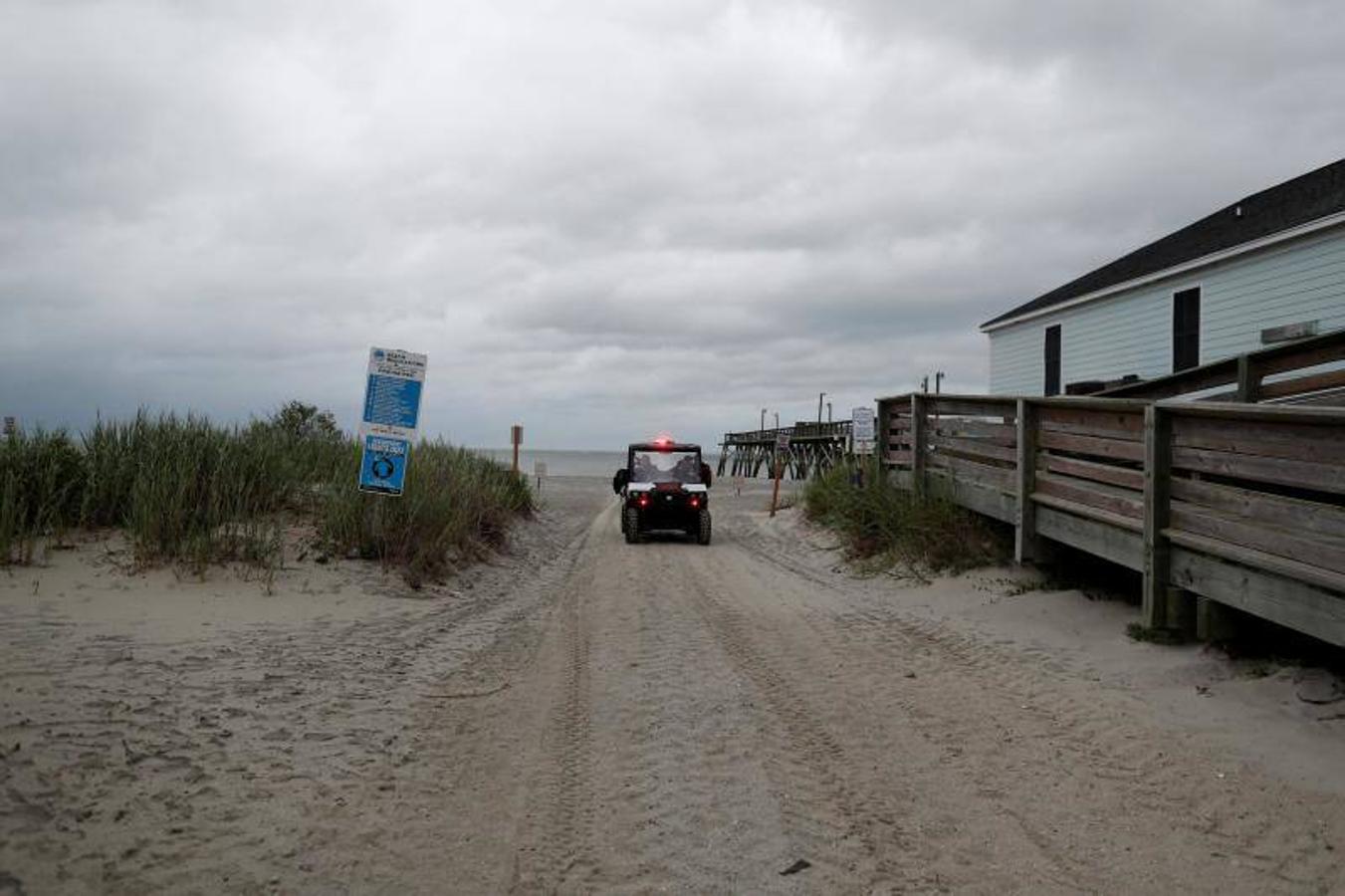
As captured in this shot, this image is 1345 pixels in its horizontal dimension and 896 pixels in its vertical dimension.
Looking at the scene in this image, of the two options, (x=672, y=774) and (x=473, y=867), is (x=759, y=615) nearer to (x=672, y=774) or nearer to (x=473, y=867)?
(x=672, y=774)

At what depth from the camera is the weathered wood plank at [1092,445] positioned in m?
7.32

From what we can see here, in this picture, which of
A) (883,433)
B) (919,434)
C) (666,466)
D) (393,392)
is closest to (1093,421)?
(919,434)

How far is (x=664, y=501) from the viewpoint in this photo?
1720cm

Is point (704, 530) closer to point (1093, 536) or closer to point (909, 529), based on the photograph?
point (909, 529)

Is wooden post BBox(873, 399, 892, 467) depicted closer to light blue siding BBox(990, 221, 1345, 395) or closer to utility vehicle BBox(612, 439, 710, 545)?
utility vehicle BBox(612, 439, 710, 545)

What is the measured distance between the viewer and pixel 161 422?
10.7m

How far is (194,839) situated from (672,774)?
6.89 feet

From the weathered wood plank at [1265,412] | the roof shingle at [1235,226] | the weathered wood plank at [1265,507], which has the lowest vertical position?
the weathered wood plank at [1265,507]

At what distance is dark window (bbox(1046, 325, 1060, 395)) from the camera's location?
21734mm

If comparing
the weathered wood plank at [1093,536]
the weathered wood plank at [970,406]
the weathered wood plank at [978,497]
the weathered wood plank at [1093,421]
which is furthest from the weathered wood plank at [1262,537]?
the weathered wood plank at [970,406]

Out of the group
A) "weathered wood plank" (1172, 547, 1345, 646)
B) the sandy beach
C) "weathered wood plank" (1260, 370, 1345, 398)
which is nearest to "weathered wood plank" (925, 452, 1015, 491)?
the sandy beach

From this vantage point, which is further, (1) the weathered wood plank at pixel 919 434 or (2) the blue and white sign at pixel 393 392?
(1) the weathered wood plank at pixel 919 434

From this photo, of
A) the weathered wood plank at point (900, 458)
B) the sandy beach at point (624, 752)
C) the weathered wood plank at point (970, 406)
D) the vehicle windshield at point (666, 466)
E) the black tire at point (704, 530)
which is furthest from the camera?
the vehicle windshield at point (666, 466)

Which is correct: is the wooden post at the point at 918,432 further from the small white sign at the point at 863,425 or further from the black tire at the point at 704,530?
the black tire at the point at 704,530
